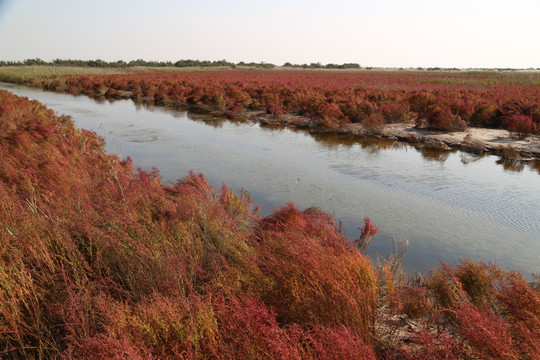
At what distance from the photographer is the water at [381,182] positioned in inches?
230

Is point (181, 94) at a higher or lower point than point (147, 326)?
higher

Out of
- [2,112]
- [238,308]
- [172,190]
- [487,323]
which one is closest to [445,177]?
[172,190]

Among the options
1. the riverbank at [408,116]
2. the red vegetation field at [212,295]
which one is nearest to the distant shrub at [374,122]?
the riverbank at [408,116]

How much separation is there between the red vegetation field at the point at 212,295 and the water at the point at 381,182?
2.13 m

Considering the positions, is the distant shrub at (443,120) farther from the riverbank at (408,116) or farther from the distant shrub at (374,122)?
the distant shrub at (374,122)

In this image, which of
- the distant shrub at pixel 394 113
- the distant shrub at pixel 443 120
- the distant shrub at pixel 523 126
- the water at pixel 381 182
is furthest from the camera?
the distant shrub at pixel 394 113

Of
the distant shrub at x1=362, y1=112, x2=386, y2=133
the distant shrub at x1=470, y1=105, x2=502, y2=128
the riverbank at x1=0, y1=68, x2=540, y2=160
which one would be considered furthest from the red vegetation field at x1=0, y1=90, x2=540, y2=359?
the distant shrub at x1=470, y1=105, x2=502, y2=128

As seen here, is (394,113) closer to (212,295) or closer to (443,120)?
(443,120)

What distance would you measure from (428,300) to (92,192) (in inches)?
168

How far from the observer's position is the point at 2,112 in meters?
10.8

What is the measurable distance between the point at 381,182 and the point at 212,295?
661 cm

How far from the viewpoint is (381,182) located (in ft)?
28.5

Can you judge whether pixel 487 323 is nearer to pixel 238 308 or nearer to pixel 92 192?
pixel 238 308

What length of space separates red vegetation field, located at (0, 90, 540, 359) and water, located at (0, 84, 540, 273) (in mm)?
2125
